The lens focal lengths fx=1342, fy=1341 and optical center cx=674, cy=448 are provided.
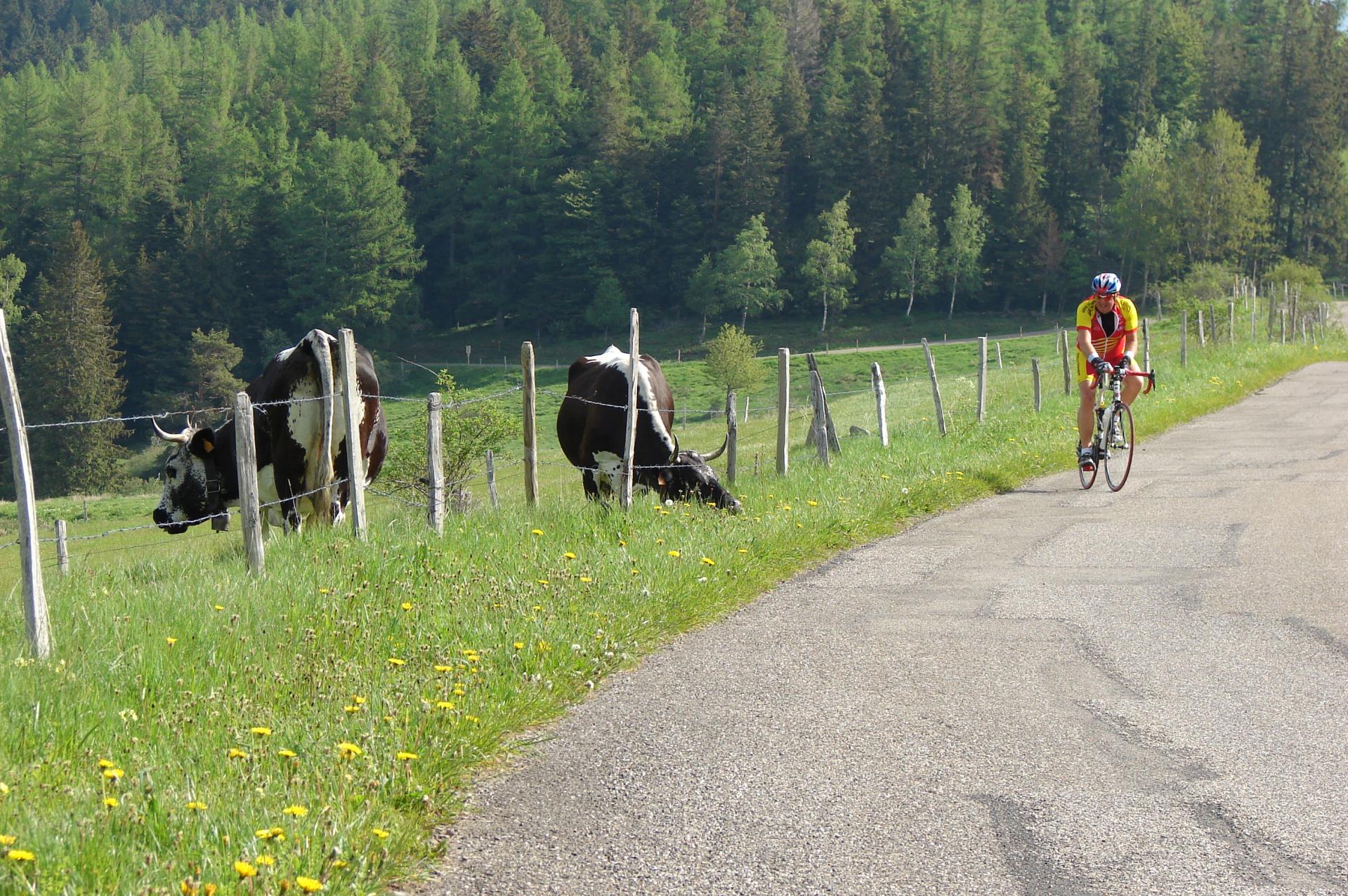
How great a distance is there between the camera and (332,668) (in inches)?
241

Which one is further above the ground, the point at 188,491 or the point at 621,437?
the point at 621,437

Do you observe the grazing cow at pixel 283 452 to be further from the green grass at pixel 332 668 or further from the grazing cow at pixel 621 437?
the grazing cow at pixel 621 437

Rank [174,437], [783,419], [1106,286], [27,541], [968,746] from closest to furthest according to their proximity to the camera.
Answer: [968,746] → [27,541] → [174,437] → [1106,286] → [783,419]

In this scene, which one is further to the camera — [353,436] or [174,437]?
[174,437]

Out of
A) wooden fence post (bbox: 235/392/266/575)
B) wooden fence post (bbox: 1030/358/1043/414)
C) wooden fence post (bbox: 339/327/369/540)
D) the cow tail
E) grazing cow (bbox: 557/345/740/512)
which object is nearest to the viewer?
wooden fence post (bbox: 235/392/266/575)

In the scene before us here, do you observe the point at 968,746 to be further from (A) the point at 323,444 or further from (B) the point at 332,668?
(A) the point at 323,444

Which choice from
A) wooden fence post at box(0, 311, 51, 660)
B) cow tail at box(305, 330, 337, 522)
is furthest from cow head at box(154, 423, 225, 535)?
wooden fence post at box(0, 311, 51, 660)

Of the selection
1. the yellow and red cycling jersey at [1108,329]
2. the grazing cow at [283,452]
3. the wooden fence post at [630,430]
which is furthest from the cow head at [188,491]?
the yellow and red cycling jersey at [1108,329]

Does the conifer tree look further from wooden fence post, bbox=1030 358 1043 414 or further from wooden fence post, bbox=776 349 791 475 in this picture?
wooden fence post, bbox=776 349 791 475

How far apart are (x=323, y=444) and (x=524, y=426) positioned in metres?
2.42

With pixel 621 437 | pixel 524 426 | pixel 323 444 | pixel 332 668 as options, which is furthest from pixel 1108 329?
pixel 332 668

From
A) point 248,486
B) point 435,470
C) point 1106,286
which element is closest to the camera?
point 248,486

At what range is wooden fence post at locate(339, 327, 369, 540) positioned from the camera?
961cm

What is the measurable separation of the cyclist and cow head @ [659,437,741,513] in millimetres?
3894
